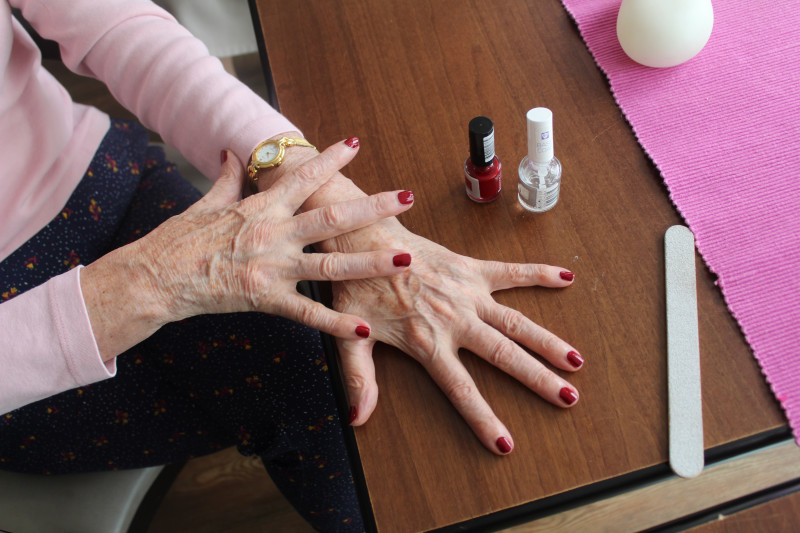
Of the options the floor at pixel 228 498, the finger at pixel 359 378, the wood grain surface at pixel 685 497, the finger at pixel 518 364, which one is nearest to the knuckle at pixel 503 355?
the finger at pixel 518 364

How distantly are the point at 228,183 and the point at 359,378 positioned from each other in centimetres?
36

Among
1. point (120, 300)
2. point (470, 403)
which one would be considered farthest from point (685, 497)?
point (120, 300)

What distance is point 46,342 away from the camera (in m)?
0.78

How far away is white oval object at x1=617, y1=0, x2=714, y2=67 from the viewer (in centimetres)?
86

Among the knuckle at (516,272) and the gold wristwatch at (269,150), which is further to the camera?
the gold wristwatch at (269,150)

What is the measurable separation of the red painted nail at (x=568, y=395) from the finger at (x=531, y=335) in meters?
0.03

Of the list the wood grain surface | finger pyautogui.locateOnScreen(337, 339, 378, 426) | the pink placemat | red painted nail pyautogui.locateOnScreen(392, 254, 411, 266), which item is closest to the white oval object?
the pink placemat

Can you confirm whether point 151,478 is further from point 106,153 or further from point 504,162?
point 504,162

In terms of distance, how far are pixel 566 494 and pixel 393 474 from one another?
19 cm

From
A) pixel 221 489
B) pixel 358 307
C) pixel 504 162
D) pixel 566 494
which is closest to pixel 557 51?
pixel 504 162

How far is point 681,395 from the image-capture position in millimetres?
700

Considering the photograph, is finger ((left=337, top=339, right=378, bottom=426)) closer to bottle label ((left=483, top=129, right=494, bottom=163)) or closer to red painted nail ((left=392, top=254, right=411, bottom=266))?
A: red painted nail ((left=392, top=254, right=411, bottom=266))

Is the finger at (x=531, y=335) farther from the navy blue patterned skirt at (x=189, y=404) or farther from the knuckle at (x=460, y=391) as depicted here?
the navy blue patterned skirt at (x=189, y=404)

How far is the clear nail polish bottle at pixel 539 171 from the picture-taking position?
0.74 meters
